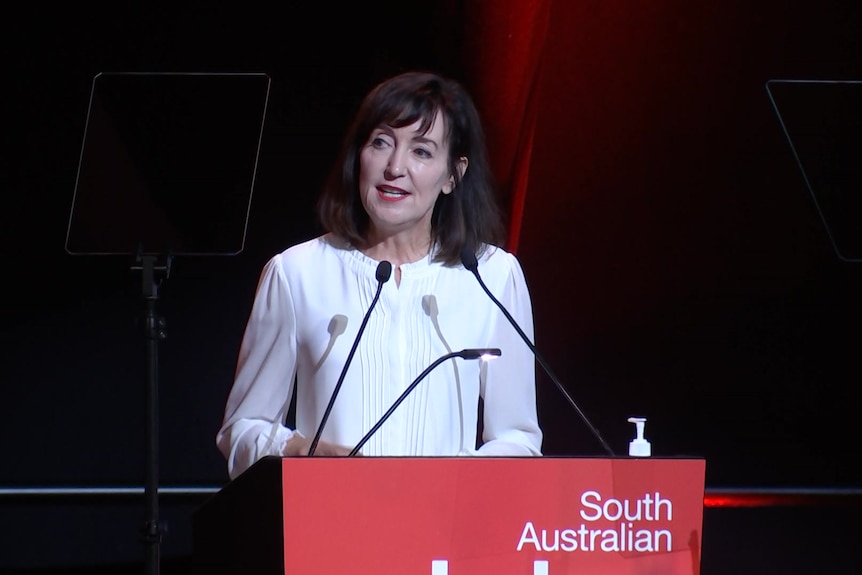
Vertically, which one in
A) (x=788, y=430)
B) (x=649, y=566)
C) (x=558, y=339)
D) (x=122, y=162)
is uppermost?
(x=122, y=162)

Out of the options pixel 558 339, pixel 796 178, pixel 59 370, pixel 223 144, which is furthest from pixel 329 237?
pixel 796 178

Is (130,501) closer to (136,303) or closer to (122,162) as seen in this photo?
(136,303)

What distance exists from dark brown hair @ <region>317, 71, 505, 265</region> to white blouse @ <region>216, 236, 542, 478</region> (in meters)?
0.06

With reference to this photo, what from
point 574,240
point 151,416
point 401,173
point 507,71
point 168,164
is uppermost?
point 507,71

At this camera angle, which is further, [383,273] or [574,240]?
[574,240]

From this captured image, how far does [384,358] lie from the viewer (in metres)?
1.96

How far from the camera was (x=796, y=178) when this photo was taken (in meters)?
2.85

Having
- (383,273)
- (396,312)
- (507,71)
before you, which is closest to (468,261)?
(383,273)

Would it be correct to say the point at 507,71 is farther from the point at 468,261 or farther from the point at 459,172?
the point at 468,261

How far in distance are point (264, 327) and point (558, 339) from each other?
1.08 meters

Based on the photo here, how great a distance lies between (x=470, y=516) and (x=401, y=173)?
865mm

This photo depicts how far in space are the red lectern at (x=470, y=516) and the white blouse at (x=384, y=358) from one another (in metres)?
0.60

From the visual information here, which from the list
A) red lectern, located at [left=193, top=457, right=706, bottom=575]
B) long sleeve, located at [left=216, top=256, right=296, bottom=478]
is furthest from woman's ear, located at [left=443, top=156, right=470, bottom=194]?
red lectern, located at [left=193, top=457, right=706, bottom=575]

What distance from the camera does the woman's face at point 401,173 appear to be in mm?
1974
